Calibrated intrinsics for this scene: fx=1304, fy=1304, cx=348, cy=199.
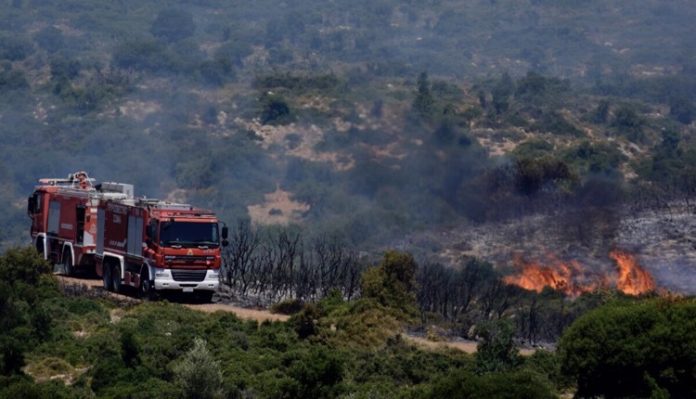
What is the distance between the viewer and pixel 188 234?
39.9 meters

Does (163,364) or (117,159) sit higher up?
(163,364)

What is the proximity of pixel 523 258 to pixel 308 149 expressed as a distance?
3948cm

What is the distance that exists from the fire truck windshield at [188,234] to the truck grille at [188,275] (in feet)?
3.02

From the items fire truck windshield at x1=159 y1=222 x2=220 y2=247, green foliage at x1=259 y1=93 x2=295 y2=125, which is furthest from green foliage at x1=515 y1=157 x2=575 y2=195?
fire truck windshield at x1=159 y1=222 x2=220 y2=247

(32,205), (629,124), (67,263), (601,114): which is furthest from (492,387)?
(601,114)

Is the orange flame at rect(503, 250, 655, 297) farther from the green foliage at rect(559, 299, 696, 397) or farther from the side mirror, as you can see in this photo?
the green foliage at rect(559, 299, 696, 397)

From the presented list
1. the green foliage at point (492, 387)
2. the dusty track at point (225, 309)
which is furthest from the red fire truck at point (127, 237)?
the green foliage at point (492, 387)

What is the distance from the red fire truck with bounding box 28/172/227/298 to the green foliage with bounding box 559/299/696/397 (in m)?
13.6

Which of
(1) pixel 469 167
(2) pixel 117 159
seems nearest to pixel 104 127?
(2) pixel 117 159

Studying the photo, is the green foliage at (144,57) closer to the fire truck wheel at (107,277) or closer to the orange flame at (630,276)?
the orange flame at (630,276)

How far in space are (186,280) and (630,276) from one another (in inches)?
833

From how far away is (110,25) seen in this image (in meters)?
162

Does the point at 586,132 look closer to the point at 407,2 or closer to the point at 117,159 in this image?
the point at 117,159

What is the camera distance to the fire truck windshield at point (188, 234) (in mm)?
39438
